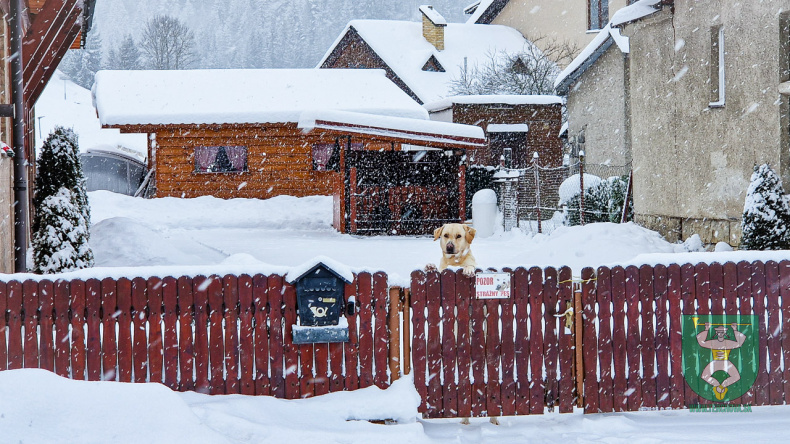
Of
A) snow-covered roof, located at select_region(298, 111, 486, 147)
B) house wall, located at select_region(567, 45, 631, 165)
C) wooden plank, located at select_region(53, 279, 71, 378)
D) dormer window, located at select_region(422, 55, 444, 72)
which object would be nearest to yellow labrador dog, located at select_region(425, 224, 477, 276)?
wooden plank, located at select_region(53, 279, 71, 378)

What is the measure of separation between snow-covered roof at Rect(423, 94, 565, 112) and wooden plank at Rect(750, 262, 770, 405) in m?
23.3

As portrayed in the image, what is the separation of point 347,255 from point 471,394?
28.0ft

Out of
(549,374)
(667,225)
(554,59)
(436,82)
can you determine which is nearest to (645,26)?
(667,225)

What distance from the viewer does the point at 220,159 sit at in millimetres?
25703

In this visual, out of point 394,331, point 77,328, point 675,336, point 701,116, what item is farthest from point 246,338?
point 701,116

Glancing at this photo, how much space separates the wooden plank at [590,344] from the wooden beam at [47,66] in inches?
389

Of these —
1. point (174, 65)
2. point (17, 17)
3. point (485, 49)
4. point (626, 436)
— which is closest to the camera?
point (626, 436)

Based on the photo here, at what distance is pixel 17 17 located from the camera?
9.53 metres

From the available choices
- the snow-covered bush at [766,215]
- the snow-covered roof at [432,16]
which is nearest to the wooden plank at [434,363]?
the snow-covered bush at [766,215]

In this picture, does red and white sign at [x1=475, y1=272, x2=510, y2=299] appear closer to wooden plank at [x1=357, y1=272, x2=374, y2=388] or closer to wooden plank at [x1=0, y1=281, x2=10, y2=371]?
wooden plank at [x1=357, y1=272, x2=374, y2=388]

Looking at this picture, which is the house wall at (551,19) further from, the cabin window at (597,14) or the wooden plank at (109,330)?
the wooden plank at (109,330)

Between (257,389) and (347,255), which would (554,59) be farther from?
(257,389)

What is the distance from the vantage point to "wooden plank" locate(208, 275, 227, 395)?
5730 mm

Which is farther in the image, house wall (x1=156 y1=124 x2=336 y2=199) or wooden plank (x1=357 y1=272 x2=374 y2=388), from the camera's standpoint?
house wall (x1=156 y1=124 x2=336 y2=199)
